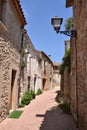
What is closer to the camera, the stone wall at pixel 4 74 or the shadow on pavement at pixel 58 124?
the shadow on pavement at pixel 58 124

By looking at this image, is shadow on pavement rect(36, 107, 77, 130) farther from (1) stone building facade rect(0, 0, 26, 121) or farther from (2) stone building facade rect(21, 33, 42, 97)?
(2) stone building facade rect(21, 33, 42, 97)

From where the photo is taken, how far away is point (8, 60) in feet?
25.9

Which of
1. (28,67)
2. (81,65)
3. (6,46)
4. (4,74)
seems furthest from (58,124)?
(28,67)

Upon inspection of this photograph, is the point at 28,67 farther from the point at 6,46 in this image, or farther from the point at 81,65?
the point at 81,65

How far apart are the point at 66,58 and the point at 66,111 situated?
11.0 ft

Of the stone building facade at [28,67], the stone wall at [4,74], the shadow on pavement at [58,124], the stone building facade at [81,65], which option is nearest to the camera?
the stone building facade at [81,65]

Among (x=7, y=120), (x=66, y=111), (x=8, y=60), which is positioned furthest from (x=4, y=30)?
(x=66, y=111)

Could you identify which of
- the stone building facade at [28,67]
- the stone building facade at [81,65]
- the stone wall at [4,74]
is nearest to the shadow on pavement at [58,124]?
the stone building facade at [81,65]

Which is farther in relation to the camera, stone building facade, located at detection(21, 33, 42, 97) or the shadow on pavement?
stone building facade, located at detection(21, 33, 42, 97)

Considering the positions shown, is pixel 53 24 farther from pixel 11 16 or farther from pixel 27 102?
pixel 27 102

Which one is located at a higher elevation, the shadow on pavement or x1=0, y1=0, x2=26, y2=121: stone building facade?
x1=0, y1=0, x2=26, y2=121: stone building facade

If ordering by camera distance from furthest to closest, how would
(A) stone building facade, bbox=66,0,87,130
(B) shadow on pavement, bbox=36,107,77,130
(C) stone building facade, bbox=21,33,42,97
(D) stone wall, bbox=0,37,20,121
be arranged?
(C) stone building facade, bbox=21,33,42,97 → (D) stone wall, bbox=0,37,20,121 → (B) shadow on pavement, bbox=36,107,77,130 → (A) stone building facade, bbox=66,0,87,130

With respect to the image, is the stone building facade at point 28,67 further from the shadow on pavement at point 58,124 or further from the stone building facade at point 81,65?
the stone building facade at point 81,65

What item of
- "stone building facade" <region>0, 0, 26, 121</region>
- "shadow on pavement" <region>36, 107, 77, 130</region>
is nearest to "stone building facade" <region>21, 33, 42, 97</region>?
"stone building facade" <region>0, 0, 26, 121</region>
